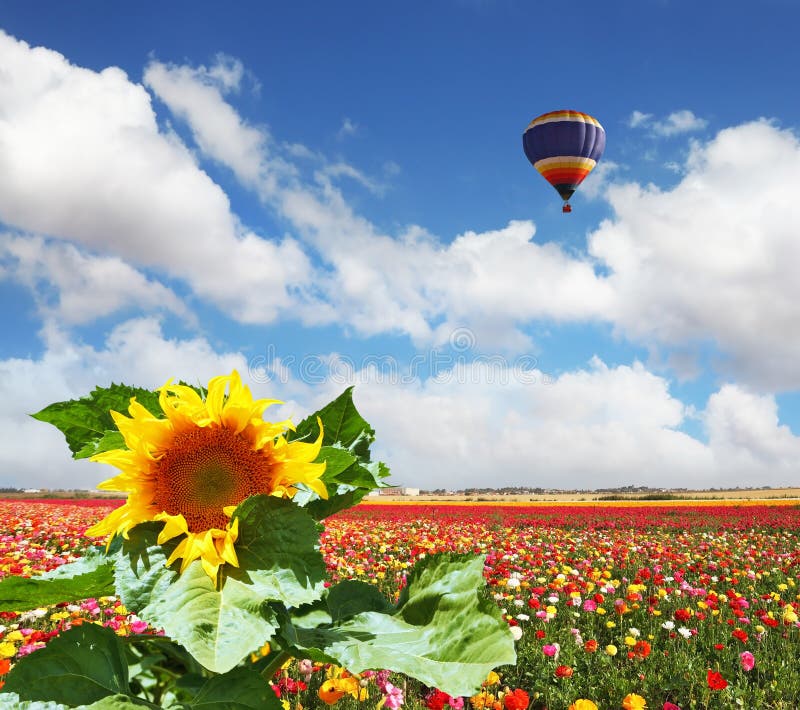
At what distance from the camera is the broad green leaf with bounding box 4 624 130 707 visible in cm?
128

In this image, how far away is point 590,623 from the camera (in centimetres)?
638

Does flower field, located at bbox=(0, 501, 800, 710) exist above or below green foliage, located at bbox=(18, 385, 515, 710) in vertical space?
below

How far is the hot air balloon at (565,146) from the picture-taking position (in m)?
28.0

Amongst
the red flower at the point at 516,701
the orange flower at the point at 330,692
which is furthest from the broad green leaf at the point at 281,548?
the red flower at the point at 516,701

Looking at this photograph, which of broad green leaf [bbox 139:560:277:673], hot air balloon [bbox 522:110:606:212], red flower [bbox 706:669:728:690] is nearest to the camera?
broad green leaf [bbox 139:560:277:673]

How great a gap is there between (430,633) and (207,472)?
0.65 m


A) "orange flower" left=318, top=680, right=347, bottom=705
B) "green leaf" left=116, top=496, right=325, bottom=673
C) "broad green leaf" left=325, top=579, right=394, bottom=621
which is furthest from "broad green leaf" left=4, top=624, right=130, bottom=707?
"orange flower" left=318, top=680, right=347, bottom=705

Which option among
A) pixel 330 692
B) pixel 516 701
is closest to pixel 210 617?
pixel 330 692

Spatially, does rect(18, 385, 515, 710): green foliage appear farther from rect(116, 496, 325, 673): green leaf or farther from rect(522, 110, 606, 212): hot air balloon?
rect(522, 110, 606, 212): hot air balloon

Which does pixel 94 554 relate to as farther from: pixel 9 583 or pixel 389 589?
Result: pixel 389 589

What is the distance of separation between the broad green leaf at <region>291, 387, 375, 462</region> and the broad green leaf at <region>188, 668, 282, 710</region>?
0.55 meters

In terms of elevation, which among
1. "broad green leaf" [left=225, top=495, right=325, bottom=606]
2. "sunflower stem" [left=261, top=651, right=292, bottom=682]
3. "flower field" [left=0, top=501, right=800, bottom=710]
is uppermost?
"broad green leaf" [left=225, top=495, right=325, bottom=606]

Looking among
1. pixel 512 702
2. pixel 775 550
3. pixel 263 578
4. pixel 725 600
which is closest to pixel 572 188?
pixel 775 550

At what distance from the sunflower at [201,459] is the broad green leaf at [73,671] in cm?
23
